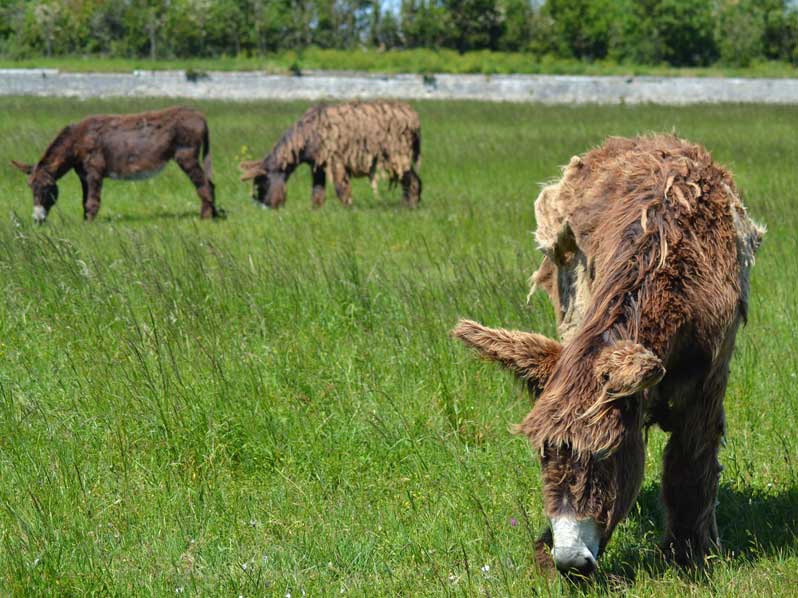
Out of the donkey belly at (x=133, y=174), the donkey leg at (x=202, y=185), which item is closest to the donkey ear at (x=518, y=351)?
the donkey leg at (x=202, y=185)

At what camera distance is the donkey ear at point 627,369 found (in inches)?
123

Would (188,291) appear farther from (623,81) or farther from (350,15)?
(350,15)

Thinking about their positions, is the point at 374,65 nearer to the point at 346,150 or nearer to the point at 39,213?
the point at 346,150

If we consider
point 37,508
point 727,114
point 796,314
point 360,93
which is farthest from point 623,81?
point 37,508

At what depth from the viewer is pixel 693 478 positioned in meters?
4.01

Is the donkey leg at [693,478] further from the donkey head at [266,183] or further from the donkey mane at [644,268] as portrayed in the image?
the donkey head at [266,183]

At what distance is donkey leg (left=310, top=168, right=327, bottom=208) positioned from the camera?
1468 cm

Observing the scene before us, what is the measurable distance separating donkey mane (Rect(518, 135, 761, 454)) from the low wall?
42466 millimetres

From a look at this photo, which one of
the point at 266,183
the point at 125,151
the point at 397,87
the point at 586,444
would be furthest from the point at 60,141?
the point at 397,87

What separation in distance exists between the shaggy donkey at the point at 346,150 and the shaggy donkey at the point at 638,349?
10334mm

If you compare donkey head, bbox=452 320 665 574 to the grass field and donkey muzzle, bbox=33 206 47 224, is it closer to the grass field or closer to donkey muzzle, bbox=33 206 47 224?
the grass field

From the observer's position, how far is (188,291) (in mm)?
7234

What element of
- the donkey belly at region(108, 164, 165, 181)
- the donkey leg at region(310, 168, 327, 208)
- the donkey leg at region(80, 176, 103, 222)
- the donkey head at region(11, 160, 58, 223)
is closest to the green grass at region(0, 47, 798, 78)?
the donkey leg at region(310, 168, 327, 208)

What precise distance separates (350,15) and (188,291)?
75.6 metres
